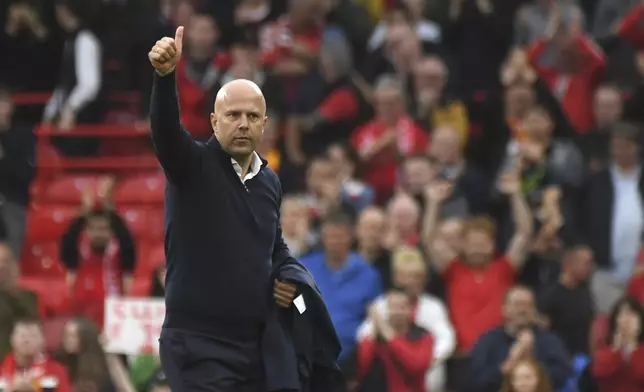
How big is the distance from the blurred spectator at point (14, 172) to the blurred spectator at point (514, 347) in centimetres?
422

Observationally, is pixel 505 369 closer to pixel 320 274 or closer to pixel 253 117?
pixel 320 274

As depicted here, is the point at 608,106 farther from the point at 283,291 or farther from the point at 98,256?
the point at 283,291

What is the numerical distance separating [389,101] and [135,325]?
3.47 meters

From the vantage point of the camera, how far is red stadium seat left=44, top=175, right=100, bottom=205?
1352 cm

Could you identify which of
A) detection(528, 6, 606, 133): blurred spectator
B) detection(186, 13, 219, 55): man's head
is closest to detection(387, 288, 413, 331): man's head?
detection(528, 6, 606, 133): blurred spectator

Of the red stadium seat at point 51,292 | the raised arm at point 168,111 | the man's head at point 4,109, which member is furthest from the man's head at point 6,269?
the raised arm at point 168,111

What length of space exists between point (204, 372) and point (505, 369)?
173 inches

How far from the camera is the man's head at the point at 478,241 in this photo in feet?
37.0

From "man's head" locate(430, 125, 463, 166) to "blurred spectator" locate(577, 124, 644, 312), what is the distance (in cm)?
102

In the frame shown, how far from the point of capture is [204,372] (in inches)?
239

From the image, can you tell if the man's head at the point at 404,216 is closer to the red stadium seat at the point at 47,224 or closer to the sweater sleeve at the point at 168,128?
the red stadium seat at the point at 47,224

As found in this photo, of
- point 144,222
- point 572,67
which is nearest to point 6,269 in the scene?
point 144,222

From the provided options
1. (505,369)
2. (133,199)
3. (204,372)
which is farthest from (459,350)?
(204,372)

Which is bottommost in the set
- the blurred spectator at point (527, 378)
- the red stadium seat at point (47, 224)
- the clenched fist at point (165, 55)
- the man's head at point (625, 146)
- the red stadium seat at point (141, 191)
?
the blurred spectator at point (527, 378)
